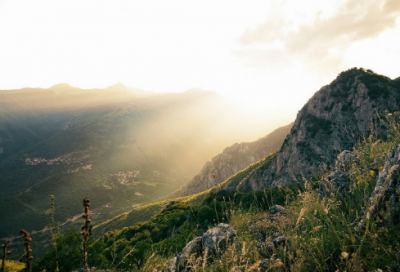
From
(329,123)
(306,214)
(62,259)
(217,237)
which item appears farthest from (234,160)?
(306,214)

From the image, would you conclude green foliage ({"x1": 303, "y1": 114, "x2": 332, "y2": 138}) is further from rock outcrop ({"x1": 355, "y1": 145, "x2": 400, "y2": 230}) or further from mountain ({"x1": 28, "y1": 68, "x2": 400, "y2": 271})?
rock outcrop ({"x1": 355, "y1": 145, "x2": 400, "y2": 230})

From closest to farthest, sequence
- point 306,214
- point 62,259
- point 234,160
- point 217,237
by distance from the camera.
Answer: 1. point 306,214
2. point 217,237
3. point 62,259
4. point 234,160

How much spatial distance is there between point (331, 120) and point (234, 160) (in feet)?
286

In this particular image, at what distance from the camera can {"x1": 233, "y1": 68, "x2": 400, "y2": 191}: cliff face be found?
205ft

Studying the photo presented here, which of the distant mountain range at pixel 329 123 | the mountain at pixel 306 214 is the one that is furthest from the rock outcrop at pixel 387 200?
the distant mountain range at pixel 329 123

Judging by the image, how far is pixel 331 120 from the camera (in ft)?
232

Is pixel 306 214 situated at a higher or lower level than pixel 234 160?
higher

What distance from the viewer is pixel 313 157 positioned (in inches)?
2603

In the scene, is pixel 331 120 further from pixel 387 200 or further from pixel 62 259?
pixel 62 259

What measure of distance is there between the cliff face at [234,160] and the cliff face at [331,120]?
178 ft

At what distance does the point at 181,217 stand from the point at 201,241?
24044 millimetres

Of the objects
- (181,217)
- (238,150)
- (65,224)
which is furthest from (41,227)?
(181,217)

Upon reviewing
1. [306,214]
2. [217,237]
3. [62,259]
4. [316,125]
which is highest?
[306,214]

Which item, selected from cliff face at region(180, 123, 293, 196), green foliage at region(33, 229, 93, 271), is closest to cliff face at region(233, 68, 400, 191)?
cliff face at region(180, 123, 293, 196)
